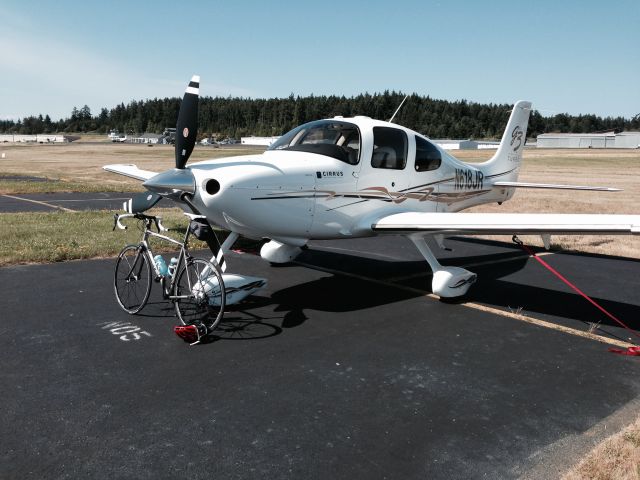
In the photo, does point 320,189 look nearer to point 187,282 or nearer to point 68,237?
point 187,282

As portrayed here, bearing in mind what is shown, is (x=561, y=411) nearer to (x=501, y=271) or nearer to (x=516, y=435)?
(x=516, y=435)

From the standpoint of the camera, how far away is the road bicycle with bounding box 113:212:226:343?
6.23 m

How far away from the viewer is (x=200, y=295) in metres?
6.34

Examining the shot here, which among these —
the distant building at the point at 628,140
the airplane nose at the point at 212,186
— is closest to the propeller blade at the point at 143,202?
the airplane nose at the point at 212,186

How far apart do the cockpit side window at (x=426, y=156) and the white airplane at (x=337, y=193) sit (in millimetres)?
19

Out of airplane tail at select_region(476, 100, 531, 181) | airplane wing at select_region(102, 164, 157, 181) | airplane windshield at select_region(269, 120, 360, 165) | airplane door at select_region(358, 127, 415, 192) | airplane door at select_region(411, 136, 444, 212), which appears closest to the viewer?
airplane windshield at select_region(269, 120, 360, 165)

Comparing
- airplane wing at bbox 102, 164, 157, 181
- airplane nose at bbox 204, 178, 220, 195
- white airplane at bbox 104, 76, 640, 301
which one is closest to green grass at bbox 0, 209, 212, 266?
airplane wing at bbox 102, 164, 157, 181

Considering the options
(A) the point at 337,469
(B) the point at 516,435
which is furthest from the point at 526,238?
(A) the point at 337,469

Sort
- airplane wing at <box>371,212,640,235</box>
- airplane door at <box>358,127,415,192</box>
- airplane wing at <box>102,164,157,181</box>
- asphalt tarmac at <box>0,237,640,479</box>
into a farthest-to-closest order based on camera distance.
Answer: airplane wing at <box>102,164,157,181</box>, airplane door at <box>358,127,415,192</box>, airplane wing at <box>371,212,640,235</box>, asphalt tarmac at <box>0,237,640,479</box>

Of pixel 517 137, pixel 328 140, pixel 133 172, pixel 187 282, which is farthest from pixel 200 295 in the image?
pixel 517 137

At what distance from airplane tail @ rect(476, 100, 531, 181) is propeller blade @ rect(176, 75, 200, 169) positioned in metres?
8.13

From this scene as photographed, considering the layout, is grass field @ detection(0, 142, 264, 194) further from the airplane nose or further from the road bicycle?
→ the airplane nose

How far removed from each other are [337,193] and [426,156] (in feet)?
8.05

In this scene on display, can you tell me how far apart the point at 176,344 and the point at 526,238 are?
10708 millimetres
